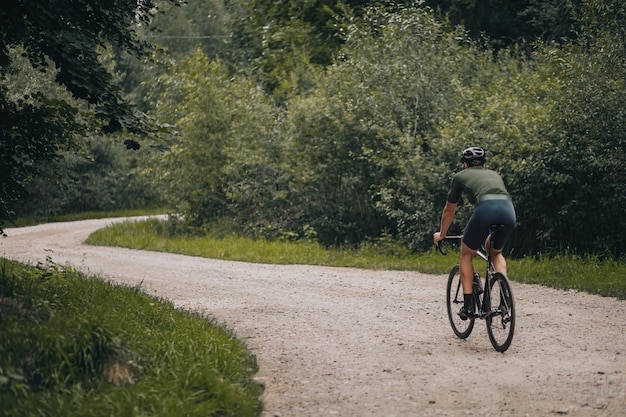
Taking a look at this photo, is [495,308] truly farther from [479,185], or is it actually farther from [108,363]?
[108,363]

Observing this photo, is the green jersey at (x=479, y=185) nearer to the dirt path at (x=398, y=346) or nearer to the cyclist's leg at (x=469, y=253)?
the cyclist's leg at (x=469, y=253)

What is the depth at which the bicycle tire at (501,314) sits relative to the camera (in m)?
8.00

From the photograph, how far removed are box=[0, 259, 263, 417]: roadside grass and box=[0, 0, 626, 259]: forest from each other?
5.41 feet

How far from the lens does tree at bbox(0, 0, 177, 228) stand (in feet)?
27.2

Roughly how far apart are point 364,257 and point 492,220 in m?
8.90

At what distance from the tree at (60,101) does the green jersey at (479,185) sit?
10.1ft

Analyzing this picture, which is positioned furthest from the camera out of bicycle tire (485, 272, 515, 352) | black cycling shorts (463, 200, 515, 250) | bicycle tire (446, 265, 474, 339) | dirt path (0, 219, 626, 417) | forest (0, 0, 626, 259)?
bicycle tire (446, 265, 474, 339)

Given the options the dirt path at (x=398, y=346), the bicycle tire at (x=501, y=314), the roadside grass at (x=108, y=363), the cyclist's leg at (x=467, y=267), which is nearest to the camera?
the roadside grass at (x=108, y=363)

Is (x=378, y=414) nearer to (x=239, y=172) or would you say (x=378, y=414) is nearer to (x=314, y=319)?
(x=314, y=319)

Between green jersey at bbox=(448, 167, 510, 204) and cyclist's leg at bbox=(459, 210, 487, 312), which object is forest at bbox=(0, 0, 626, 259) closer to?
green jersey at bbox=(448, 167, 510, 204)

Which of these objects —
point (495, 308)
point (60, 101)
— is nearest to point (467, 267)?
point (495, 308)

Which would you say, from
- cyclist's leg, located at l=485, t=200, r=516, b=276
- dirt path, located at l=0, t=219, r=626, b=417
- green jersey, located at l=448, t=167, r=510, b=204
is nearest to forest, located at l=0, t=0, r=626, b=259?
dirt path, located at l=0, t=219, r=626, b=417

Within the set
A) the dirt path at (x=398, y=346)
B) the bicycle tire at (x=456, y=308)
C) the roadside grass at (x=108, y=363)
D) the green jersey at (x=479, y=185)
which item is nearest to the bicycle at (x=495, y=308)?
the bicycle tire at (x=456, y=308)

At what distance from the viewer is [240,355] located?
25.7ft
